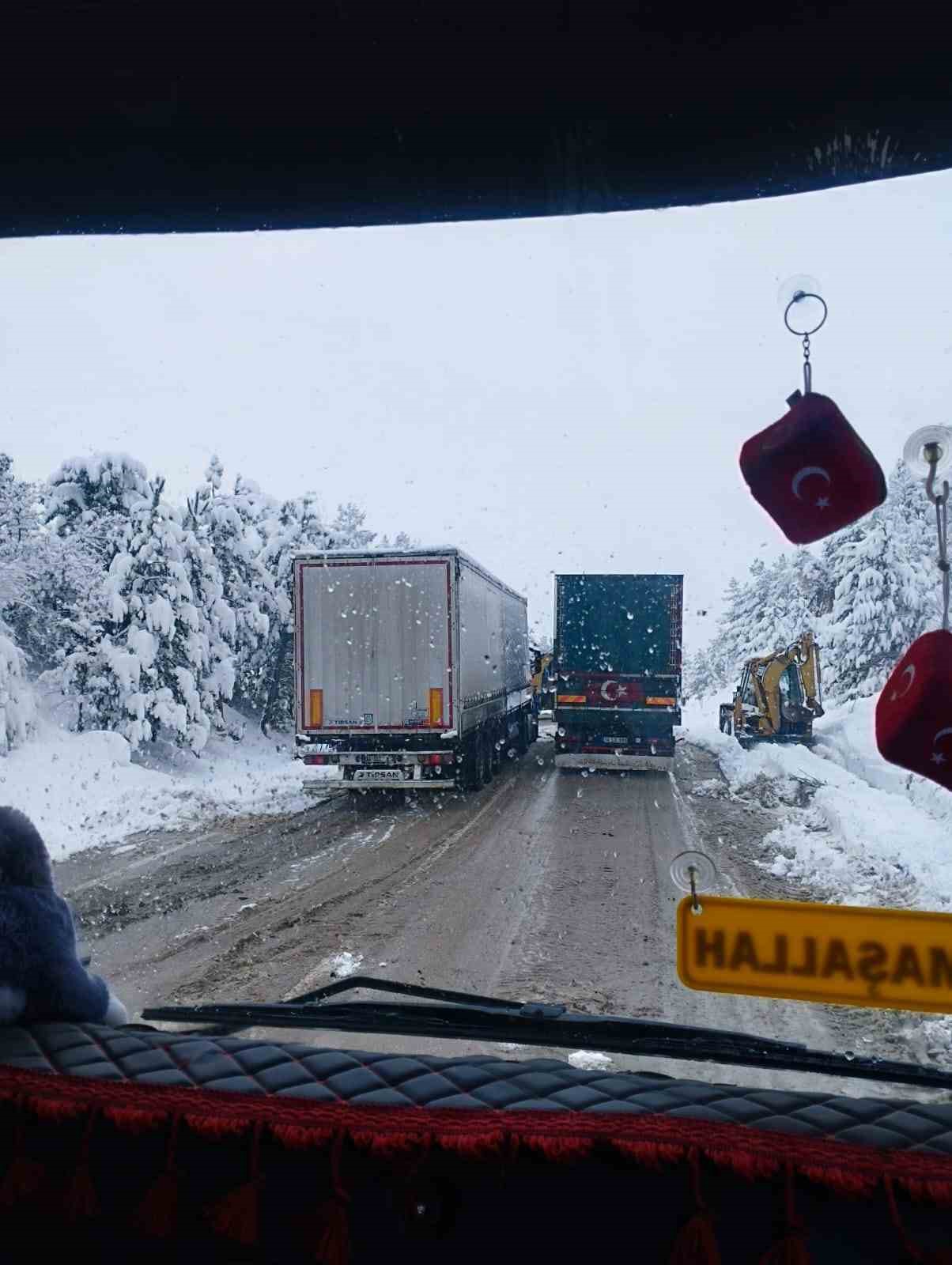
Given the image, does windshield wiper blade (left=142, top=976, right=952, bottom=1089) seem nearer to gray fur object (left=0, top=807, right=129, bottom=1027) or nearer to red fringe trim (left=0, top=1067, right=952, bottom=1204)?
gray fur object (left=0, top=807, right=129, bottom=1027)

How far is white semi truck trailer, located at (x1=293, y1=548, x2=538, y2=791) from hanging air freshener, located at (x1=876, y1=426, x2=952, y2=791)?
155 inches

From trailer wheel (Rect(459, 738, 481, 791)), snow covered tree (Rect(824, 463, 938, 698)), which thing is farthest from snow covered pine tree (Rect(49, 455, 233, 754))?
snow covered tree (Rect(824, 463, 938, 698))

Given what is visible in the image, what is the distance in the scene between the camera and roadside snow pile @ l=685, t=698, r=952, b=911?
153 inches

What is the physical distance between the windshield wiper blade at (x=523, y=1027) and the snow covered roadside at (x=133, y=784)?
10.7ft

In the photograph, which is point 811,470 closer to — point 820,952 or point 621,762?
point 820,952

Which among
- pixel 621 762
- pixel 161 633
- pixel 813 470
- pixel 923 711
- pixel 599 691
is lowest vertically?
pixel 621 762

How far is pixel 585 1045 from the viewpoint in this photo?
7.83ft

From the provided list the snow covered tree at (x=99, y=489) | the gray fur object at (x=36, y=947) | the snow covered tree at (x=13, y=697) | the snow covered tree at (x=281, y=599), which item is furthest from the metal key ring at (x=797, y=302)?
the snow covered tree at (x=13, y=697)

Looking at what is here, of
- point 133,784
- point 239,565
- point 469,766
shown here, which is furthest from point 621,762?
point 239,565

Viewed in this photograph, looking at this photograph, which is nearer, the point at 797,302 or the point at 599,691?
the point at 797,302

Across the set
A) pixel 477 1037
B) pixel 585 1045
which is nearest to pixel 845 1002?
pixel 585 1045

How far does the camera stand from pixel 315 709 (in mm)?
7840

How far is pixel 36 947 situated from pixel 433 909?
14.6 feet

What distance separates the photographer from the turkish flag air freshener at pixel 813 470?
2.05 metres
